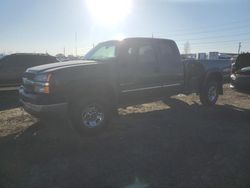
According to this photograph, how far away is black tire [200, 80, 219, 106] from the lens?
8961 mm

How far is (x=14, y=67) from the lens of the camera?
452 inches

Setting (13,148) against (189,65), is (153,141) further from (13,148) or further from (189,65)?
(189,65)

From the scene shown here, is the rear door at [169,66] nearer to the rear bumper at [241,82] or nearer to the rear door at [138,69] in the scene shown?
the rear door at [138,69]

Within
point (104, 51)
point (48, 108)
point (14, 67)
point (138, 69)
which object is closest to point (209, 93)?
point (138, 69)

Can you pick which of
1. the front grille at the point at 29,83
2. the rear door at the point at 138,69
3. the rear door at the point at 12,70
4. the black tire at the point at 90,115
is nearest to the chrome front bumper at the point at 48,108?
the black tire at the point at 90,115

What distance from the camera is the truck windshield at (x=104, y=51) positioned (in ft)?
22.0

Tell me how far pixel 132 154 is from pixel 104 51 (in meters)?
3.15

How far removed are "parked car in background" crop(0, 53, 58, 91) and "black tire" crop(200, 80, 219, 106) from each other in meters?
6.78

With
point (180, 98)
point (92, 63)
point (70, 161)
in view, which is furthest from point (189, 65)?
point (70, 161)

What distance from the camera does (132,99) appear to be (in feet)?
22.1

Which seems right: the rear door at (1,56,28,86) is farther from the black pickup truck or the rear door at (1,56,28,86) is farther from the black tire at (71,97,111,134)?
the black tire at (71,97,111,134)

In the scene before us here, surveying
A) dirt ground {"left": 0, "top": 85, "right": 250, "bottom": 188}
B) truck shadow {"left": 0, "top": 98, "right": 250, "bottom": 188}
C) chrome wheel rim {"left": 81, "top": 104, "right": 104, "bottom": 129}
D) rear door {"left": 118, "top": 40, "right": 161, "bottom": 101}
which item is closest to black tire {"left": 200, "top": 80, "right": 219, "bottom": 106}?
dirt ground {"left": 0, "top": 85, "right": 250, "bottom": 188}

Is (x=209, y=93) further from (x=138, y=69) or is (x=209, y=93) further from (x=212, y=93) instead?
(x=138, y=69)

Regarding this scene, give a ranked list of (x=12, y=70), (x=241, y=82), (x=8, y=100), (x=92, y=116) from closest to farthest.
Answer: (x=92, y=116), (x=8, y=100), (x=241, y=82), (x=12, y=70)
